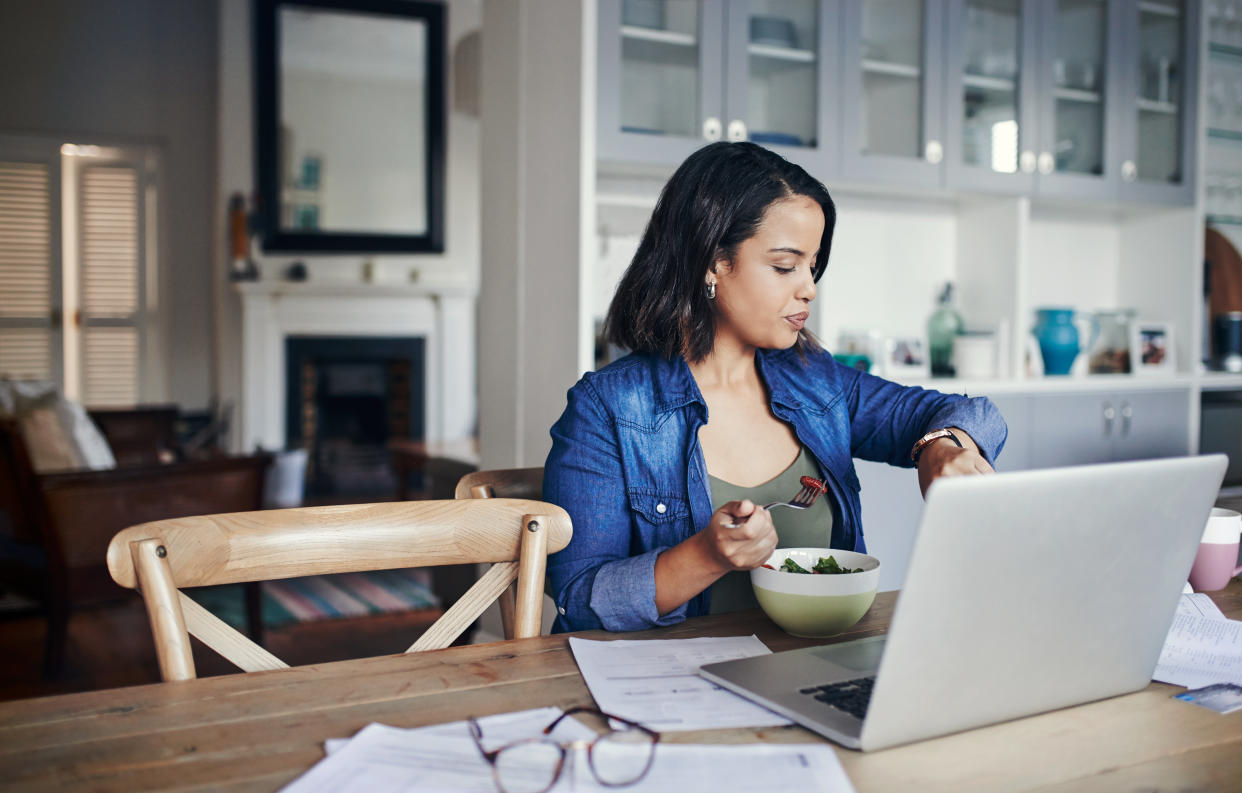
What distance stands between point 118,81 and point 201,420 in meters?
2.29

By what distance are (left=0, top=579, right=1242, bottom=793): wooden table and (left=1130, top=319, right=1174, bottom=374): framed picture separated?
3012mm

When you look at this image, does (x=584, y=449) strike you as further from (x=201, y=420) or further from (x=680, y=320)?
(x=201, y=420)

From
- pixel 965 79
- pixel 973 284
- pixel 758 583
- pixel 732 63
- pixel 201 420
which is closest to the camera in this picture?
pixel 758 583

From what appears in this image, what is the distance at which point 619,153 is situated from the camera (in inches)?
101

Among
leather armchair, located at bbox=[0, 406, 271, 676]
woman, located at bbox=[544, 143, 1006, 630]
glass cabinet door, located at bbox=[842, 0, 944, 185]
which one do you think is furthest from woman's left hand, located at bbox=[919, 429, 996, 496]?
leather armchair, located at bbox=[0, 406, 271, 676]

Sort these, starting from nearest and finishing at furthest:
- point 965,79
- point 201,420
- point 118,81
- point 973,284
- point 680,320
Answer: point 680,320
point 965,79
point 973,284
point 201,420
point 118,81

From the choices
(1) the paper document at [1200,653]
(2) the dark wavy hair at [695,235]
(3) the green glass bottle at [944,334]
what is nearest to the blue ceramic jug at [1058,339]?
(3) the green glass bottle at [944,334]

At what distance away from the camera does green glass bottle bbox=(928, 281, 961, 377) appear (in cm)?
332

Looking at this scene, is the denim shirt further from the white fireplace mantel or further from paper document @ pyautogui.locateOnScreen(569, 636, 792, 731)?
the white fireplace mantel

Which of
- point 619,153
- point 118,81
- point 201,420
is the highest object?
point 118,81

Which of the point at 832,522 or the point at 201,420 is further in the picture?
the point at 201,420

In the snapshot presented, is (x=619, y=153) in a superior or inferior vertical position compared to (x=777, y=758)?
superior

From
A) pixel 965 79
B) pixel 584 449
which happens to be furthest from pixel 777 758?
pixel 965 79

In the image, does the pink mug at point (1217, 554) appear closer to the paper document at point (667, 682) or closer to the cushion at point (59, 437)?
the paper document at point (667, 682)
